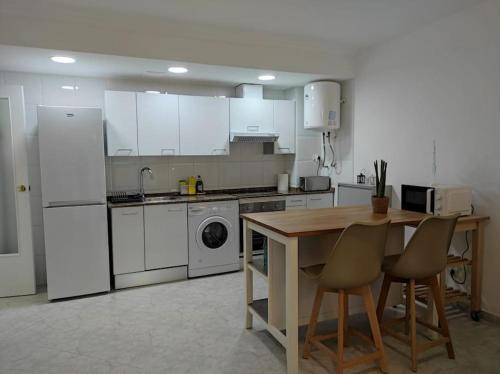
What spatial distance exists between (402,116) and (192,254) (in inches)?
104

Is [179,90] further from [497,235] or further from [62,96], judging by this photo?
[497,235]

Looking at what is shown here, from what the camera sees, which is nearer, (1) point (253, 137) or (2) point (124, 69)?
(2) point (124, 69)

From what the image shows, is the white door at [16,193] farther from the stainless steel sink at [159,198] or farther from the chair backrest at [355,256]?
the chair backrest at [355,256]

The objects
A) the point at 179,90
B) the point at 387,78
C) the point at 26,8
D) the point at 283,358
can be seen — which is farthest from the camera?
the point at 179,90

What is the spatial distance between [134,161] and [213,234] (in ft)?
4.15

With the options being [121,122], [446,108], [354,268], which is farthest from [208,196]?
[446,108]

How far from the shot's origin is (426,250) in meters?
2.31

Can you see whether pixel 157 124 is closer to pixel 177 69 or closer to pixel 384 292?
pixel 177 69

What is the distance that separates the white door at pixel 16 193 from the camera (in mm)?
3607

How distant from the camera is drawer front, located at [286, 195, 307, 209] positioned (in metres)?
4.61

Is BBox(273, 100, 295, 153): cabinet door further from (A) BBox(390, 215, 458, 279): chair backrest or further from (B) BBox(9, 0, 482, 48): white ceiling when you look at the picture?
(A) BBox(390, 215, 458, 279): chair backrest

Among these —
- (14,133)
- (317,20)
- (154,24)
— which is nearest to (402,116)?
(317,20)

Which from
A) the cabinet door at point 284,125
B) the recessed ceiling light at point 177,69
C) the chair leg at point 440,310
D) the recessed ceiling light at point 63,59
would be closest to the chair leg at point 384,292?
the chair leg at point 440,310

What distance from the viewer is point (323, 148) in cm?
500
